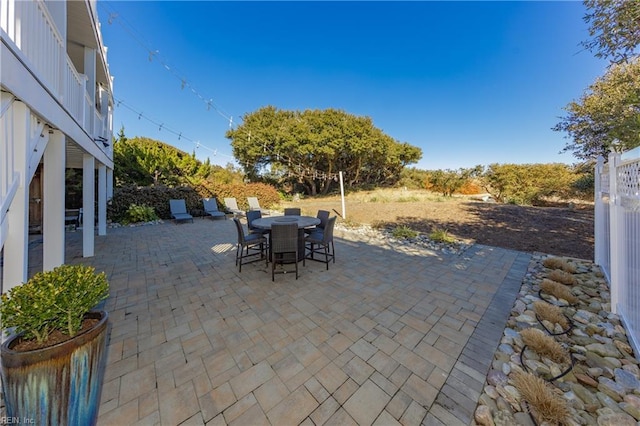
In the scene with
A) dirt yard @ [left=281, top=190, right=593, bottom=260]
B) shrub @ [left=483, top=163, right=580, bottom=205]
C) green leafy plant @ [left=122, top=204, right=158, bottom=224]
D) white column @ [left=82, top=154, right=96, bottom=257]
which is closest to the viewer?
white column @ [left=82, top=154, right=96, bottom=257]

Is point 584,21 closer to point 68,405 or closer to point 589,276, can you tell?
point 589,276

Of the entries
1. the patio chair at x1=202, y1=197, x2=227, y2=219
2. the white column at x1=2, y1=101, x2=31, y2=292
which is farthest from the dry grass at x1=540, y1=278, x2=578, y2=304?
the patio chair at x1=202, y1=197, x2=227, y2=219

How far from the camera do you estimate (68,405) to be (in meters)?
1.13

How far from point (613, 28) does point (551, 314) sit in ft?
14.1

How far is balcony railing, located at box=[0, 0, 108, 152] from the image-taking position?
69.6 inches

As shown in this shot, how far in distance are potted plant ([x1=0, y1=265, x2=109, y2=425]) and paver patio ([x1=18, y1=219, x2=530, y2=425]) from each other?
0.42 meters

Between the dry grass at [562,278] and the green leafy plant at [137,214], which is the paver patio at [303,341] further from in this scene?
the green leafy plant at [137,214]

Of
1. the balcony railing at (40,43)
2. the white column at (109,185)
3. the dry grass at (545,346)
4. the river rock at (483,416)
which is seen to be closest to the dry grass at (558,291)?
the dry grass at (545,346)

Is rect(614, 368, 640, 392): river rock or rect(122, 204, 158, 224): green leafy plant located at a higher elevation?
rect(122, 204, 158, 224): green leafy plant

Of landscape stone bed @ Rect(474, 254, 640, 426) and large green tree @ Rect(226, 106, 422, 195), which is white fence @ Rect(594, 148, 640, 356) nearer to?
landscape stone bed @ Rect(474, 254, 640, 426)

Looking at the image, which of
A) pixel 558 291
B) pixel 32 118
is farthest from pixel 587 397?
pixel 32 118

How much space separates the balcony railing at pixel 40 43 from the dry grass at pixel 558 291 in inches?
231

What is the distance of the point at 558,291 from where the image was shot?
2986 mm

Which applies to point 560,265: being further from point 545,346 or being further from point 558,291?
point 545,346
